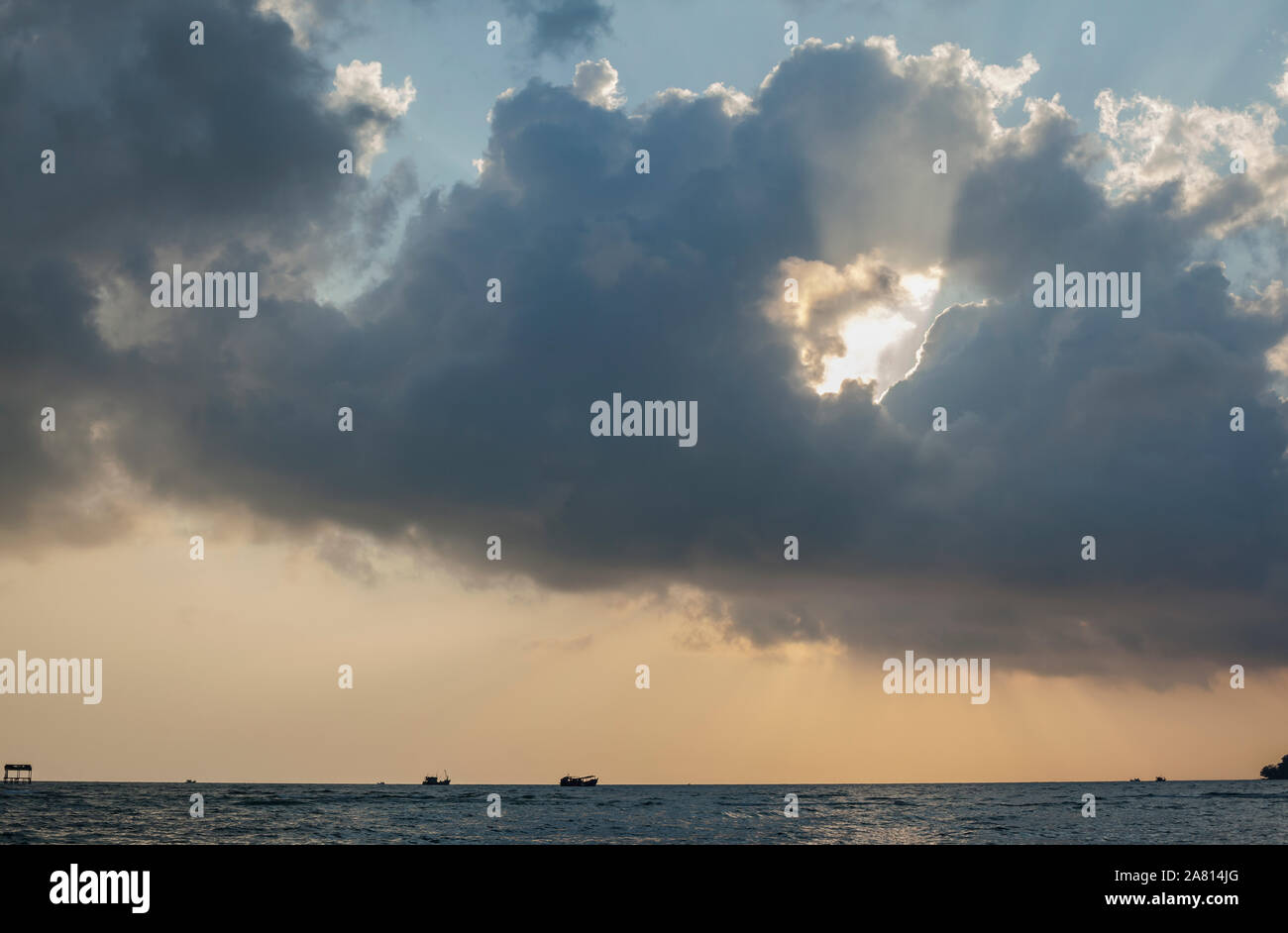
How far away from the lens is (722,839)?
6322 cm
